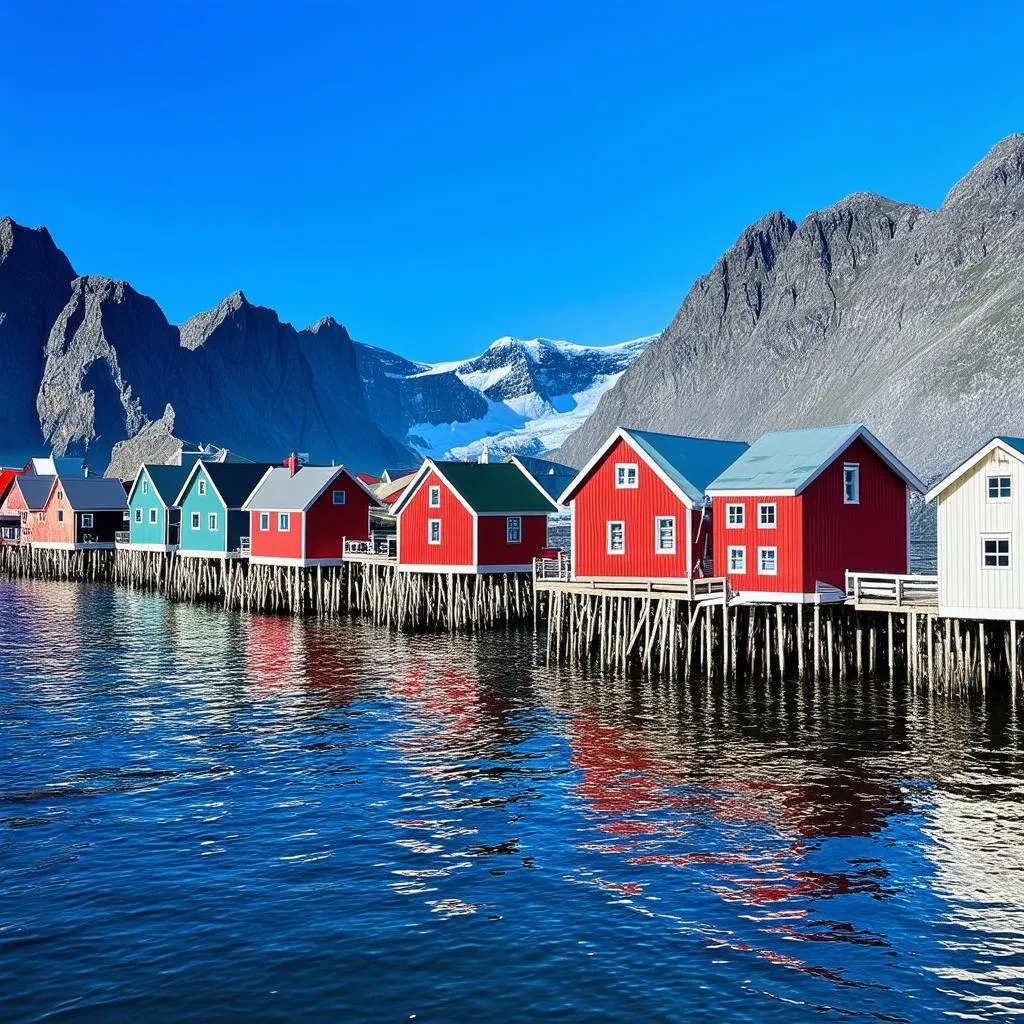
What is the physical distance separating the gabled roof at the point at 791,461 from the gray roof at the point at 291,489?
3141cm

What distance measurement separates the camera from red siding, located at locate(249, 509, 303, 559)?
69812mm

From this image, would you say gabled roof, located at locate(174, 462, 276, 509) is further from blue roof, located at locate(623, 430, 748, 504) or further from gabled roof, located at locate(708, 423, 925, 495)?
gabled roof, located at locate(708, 423, 925, 495)

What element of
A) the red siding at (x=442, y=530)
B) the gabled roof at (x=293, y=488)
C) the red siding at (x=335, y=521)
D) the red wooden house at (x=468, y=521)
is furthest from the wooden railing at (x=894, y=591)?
the red siding at (x=335, y=521)

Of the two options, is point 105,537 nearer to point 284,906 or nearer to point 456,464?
point 456,464

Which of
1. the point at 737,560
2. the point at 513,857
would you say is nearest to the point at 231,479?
the point at 737,560

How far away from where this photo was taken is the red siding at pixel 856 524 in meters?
40.8

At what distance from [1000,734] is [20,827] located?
23.6 metres

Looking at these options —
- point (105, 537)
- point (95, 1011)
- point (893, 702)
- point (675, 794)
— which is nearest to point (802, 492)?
point (893, 702)

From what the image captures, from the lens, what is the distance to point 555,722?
34.6 meters

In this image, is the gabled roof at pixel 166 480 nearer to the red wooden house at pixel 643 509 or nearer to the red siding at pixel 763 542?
the red wooden house at pixel 643 509

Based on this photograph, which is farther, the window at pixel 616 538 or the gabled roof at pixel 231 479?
the gabled roof at pixel 231 479

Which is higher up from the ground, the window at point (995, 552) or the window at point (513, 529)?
the window at point (513, 529)

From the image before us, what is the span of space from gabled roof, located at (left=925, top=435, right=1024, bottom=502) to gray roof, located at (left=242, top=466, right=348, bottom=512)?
135 ft

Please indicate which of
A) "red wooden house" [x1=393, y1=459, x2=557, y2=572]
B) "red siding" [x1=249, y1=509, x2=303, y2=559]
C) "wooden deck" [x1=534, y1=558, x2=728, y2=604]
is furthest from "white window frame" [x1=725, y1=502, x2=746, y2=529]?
"red siding" [x1=249, y1=509, x2=303, y2=559]
